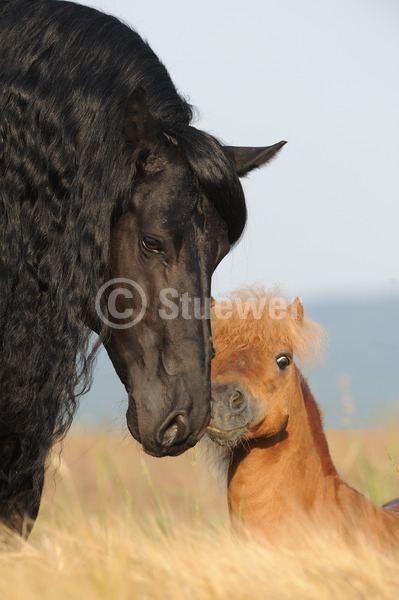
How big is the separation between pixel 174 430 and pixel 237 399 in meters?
0.85

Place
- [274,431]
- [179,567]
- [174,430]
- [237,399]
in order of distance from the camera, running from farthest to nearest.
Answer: [274,431] < [237,399] < [174,430] < [179,567]

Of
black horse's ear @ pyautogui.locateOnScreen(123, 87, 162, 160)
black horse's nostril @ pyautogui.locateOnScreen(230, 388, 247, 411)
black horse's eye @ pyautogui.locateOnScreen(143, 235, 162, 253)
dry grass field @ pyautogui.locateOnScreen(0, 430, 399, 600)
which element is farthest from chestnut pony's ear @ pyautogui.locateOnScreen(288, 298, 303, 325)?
dry grass field @ pyautogui.locateOnScreen(0, 430, 399, 600)

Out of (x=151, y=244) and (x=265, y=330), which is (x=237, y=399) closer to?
→ (x=265, y=330)

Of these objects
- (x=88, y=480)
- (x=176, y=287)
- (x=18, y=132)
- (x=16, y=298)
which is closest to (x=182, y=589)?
(x=176, y=287)

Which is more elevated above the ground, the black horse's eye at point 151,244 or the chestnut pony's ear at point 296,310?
the black horse's eye at point 151,244

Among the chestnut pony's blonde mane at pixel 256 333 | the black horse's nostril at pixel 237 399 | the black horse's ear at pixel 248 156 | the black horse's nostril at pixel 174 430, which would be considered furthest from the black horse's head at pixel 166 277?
the chestnut pony's blonde mane at pixel 256 333

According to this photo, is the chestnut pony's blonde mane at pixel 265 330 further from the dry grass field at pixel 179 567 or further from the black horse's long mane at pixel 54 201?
the dry grass field at pixel 179 567

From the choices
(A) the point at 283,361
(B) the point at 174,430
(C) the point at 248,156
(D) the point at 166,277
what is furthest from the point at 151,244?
(A) the point at 283,361

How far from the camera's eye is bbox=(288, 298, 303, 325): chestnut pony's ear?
12.2ft

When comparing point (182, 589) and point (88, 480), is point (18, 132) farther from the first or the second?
point (88, 480)

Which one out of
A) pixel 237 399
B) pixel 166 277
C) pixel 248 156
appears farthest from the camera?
pixel 237 399

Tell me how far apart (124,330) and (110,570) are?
4.05 ft

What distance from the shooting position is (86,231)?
105 inches

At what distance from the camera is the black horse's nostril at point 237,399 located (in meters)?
3.31
